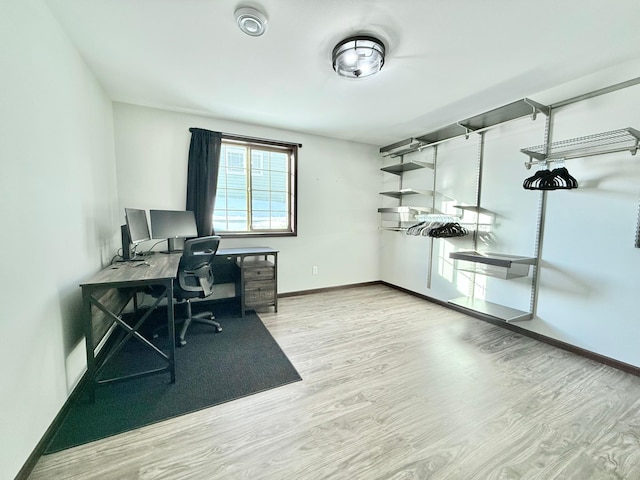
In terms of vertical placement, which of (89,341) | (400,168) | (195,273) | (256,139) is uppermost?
(256,139)

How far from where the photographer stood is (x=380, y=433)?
4.91ft

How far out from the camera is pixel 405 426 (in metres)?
1.55

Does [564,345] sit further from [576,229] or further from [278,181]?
[278,181]

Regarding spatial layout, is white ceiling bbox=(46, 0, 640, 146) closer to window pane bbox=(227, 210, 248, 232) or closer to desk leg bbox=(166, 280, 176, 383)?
window pane bbox=(227, 210, 248, 232)

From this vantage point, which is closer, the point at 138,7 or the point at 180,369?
the point at 138,7

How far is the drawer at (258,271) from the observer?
319cm

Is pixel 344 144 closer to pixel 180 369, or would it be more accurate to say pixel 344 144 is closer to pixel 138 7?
pixel 138 7

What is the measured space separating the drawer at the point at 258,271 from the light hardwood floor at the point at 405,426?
0.97m

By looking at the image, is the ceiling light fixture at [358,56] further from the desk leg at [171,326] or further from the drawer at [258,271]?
the drawer at [258,271]

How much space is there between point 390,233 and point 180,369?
3668mm

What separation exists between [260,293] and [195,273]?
900 millimetres

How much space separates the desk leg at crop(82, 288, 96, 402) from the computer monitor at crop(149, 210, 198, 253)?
1286mm

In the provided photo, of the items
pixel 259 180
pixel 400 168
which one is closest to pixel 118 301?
pixel 259 180

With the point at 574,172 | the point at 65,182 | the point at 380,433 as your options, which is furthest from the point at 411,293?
the point at 65,182
